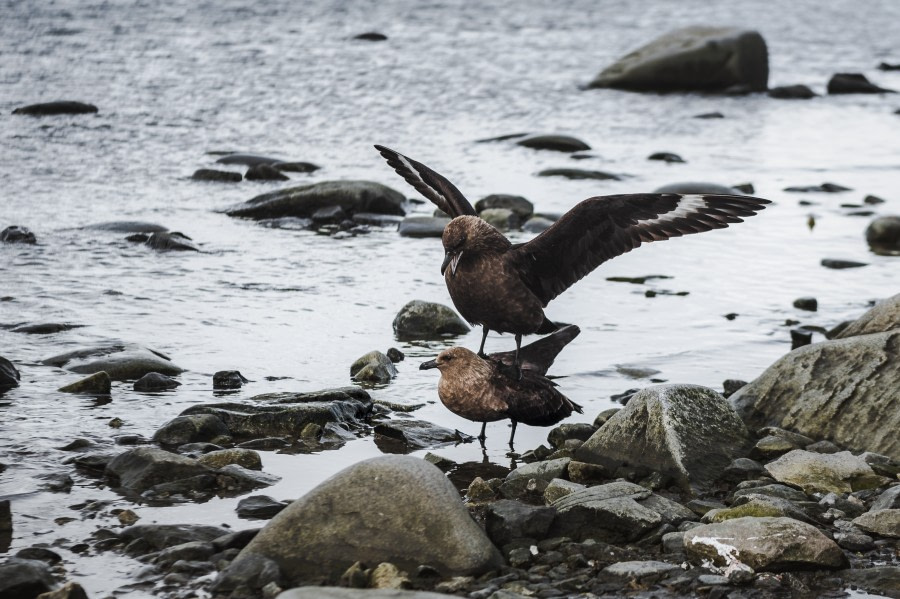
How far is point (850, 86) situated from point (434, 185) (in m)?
17.5

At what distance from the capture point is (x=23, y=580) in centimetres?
490

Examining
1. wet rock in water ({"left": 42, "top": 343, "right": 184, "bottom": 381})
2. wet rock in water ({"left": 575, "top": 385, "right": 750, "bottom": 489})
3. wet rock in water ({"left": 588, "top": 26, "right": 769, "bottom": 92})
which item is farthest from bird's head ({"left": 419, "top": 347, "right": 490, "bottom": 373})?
wet rock in water ({"left": 588, "top": 26, "right": 769, "bottom": 92})

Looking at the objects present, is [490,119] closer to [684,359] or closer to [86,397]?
[684,359]

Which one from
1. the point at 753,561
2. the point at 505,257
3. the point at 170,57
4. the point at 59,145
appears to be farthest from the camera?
the point at 170,57

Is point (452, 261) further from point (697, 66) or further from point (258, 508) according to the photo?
point (697, 66)

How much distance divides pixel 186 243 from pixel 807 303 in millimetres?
5740

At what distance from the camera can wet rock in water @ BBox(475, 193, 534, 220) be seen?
1333 centimetres

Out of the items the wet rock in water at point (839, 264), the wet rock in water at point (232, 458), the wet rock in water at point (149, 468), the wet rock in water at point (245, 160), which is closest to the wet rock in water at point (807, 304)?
the wet rock in water at point (839, 264)

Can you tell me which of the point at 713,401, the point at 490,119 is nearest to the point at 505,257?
the point at 713,401

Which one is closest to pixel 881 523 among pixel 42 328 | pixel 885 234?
pixel 42 328

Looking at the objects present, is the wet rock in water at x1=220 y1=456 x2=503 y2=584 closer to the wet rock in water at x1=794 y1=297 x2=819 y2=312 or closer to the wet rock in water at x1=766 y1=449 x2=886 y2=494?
the wet rock in water at x1=766 y1=449 x2=886 y2=494

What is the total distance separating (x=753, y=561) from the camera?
5375 millimetres

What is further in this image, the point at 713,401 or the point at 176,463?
the point at 713,401

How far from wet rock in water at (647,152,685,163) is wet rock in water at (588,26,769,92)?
6474 mm
